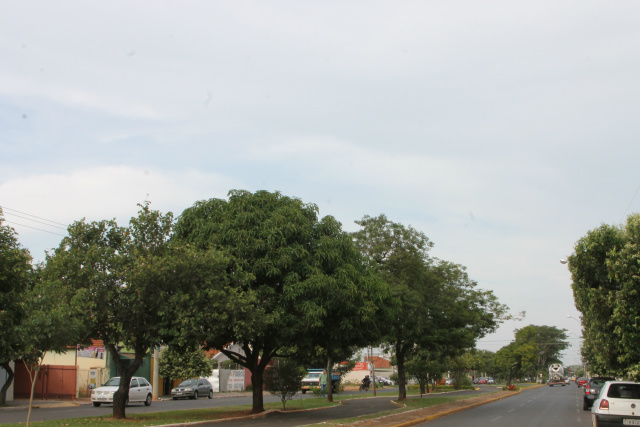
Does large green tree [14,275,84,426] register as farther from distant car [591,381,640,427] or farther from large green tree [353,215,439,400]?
large green tree [353,215,439,400]

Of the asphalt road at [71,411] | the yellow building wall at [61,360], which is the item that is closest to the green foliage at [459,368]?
the asphalt road at [71,411]

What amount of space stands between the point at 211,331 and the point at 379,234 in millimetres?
13847

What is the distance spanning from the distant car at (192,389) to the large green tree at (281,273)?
66.6ft

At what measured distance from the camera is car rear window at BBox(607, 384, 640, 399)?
16.0m

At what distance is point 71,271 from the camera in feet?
66.0

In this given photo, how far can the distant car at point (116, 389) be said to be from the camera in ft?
101

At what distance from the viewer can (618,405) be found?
15.7 metres

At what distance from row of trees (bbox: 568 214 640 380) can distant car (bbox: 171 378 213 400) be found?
99.6 feet

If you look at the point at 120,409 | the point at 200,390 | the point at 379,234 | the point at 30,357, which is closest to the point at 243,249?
the point at 120,409

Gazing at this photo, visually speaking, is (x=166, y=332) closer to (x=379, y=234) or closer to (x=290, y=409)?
(x=290, y=409)

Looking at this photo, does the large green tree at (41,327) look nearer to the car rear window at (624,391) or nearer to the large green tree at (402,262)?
the car rear window at (624,391)

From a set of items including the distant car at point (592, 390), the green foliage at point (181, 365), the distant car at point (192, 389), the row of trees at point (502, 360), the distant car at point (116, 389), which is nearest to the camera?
the distant car at point (592, 390)

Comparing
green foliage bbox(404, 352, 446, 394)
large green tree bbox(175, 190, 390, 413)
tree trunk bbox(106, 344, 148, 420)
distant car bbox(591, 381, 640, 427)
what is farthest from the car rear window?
green foliage bbox(404, 352, 446, 394)

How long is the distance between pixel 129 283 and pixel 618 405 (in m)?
15.7
